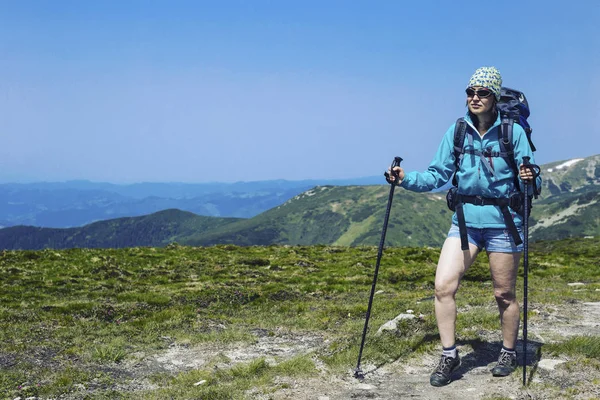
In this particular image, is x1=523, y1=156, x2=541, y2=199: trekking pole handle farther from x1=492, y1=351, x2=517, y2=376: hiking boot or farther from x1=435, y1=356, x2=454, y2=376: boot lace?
x1=435, y1=356, x2=454, y2=376: boot lace

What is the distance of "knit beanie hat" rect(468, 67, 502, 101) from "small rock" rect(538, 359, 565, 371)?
4689 mm

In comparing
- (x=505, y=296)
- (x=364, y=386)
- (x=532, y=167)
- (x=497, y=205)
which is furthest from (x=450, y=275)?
(x=364, y=386)

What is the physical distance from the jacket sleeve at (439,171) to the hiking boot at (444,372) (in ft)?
9.20

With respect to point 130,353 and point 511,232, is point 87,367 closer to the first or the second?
point 130,353

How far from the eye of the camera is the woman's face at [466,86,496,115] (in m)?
7.89

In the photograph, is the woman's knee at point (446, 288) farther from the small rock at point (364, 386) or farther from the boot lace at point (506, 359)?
the small rock at point (364, 386)

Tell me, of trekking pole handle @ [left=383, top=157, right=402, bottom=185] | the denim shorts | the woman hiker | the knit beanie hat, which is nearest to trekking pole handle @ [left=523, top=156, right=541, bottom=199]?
the woman hiker

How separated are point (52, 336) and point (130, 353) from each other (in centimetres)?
294

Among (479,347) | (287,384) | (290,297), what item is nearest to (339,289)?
(290,297)

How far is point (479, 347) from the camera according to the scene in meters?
10.3

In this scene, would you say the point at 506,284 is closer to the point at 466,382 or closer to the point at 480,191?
the point at 480,191

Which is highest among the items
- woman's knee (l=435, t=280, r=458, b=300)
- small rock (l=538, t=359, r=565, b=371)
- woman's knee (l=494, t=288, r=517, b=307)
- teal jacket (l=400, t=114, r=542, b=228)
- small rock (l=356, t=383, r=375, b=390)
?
teal jacket (l=400, t=114, r=542, b=228)

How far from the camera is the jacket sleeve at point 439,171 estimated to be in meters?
8.21

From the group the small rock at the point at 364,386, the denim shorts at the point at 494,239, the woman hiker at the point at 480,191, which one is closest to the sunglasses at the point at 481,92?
the woman hiker at the point at 480,191
